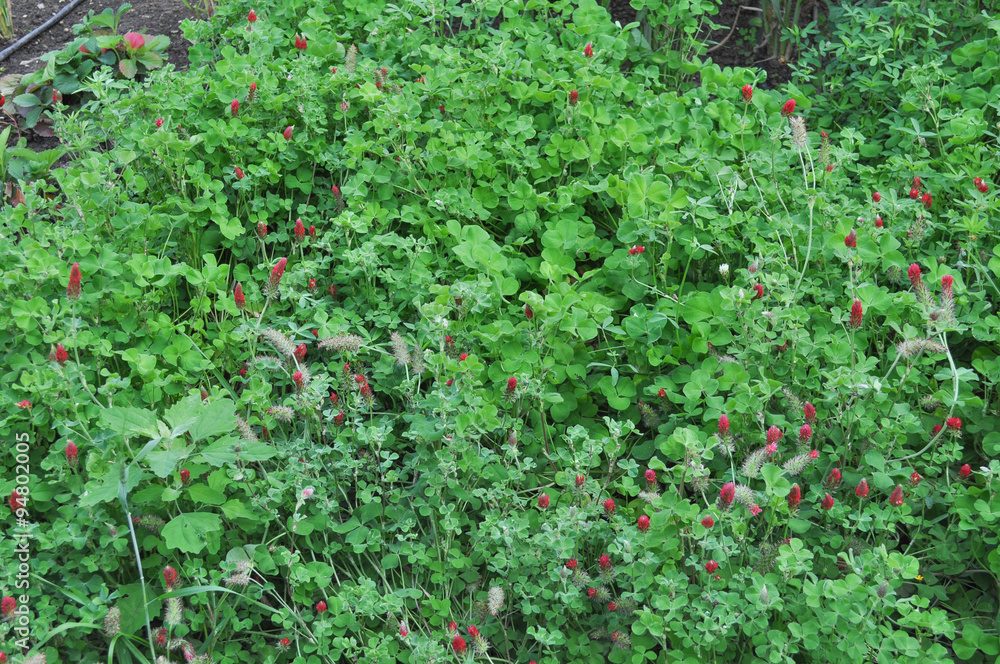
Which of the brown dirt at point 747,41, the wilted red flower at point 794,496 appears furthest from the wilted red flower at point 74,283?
the brown dirt at point 747,41

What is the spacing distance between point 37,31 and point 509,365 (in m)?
4.43

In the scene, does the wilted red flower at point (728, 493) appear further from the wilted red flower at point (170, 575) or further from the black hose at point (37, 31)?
the black hose at point (37, 31)

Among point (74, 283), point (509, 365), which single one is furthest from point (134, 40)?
point (509, 365)

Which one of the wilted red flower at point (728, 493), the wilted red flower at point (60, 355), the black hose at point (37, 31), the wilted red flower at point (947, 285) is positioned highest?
the black hose at point (37, 31)

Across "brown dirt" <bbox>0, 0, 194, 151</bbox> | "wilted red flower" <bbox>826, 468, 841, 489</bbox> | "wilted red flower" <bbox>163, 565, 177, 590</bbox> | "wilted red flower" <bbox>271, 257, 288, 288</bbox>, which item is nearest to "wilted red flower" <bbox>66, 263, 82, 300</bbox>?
"wilted red flower" <bbox>271, 257, 288, 288</bbox>

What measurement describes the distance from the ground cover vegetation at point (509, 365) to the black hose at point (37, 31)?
2.18 metres

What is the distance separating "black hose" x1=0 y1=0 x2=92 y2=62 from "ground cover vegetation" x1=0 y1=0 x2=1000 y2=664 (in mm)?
2176

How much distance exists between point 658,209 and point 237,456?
1.73m

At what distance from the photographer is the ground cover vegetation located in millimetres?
2402

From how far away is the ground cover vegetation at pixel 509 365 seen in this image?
2.40 metres

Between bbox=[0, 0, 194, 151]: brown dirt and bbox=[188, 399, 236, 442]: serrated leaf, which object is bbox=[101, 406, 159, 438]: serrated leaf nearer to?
bbox=[188, 399, 236, 442]: serrated leaf

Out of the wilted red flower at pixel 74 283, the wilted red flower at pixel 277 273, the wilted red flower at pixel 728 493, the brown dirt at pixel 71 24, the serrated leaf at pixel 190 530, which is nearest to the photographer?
the wilted red flower at pixel 728 493

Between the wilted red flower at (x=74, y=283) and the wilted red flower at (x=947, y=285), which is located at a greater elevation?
the wilted red flower at (x=74, y=283)

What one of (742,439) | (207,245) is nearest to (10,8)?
(207,245)
